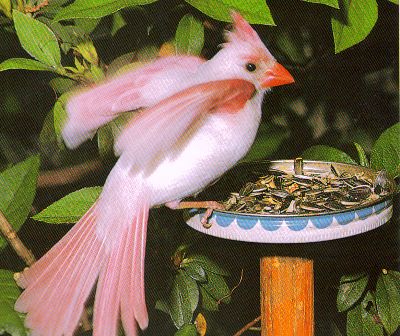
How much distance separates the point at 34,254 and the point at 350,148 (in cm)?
39

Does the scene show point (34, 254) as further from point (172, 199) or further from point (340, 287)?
point (340, 287)

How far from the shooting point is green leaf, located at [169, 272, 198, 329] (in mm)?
820

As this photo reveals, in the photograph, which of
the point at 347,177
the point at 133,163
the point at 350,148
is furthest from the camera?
the point at 350,148

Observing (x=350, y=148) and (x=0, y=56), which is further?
(x=350, y=148)

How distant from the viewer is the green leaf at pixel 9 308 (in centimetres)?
61

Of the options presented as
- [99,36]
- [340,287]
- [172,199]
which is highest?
[99,36]

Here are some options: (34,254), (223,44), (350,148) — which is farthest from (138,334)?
(350,148)

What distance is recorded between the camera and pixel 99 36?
74cm

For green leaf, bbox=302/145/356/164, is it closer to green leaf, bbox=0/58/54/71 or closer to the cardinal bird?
the cardinal bird

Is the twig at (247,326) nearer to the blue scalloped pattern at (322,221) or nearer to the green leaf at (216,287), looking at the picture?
the green leaf at (216,287)

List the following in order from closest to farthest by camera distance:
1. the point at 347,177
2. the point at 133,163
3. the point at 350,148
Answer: the point at 133,163
the point at 347,177
the point at 350,148

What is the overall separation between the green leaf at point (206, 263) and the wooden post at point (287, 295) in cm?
10

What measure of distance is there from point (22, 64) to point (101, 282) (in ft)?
0.66

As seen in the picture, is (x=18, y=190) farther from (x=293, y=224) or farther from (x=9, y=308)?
(x=293, y=224)
